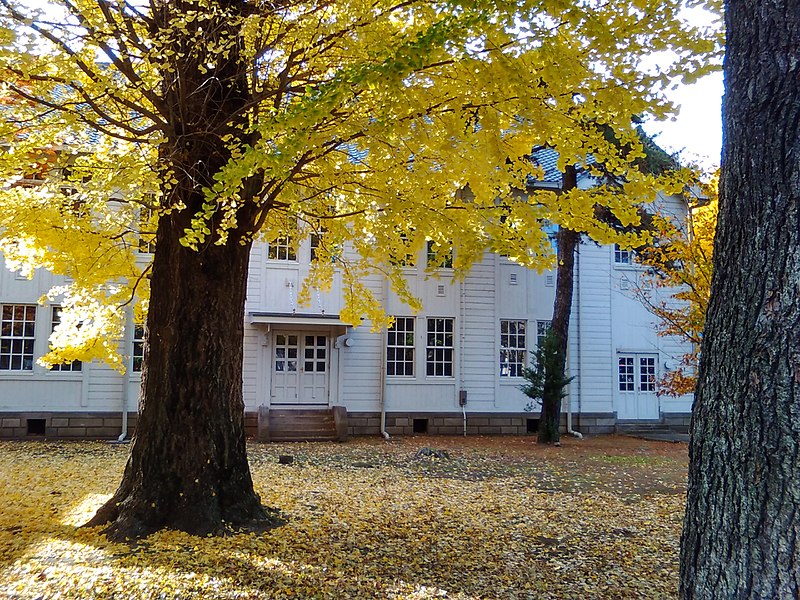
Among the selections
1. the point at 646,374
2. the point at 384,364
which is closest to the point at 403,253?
the point at 384,364

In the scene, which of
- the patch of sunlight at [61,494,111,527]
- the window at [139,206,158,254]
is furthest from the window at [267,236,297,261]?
the patch of sunlight at [61,494,111,527]

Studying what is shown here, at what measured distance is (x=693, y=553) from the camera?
278 cm

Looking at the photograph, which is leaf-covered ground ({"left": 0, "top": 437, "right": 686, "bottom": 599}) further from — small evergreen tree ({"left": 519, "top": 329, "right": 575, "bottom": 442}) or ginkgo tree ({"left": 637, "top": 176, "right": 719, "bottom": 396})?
small evergreen tree ({"left": 519, "top": 329, "right": 575, "bottom": 442})

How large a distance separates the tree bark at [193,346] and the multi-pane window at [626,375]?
49.1ft

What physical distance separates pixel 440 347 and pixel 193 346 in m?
12.0

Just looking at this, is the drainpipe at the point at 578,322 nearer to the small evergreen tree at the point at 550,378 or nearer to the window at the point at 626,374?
the window at the point at 626,374

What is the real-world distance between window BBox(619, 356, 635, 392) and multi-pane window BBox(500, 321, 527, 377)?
127 inches

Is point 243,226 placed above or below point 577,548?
above

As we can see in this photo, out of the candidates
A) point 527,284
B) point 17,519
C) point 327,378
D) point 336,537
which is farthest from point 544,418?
point 17,519

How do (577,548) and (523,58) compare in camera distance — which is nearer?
(523,58)

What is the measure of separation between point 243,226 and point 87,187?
4.79 ft

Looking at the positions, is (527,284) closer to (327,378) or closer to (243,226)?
(327,378)

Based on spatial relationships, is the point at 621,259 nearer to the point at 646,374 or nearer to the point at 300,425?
the point at 646,374

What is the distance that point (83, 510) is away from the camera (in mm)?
7180
